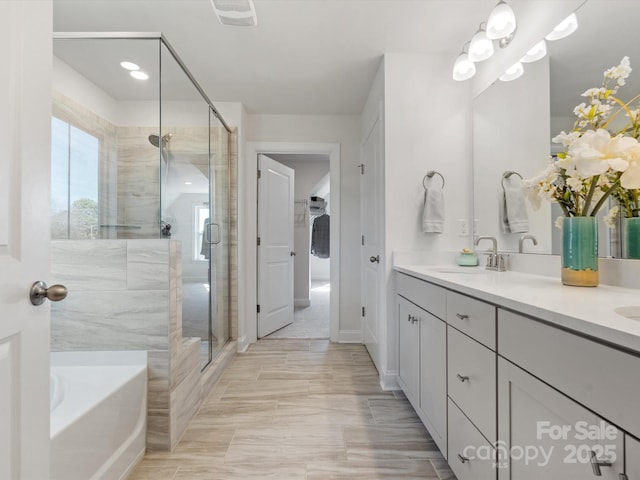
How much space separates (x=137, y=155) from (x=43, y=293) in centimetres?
173

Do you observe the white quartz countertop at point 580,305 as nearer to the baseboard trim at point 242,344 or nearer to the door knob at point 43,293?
the door knob at point 43,293

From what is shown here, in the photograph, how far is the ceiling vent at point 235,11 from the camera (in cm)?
164

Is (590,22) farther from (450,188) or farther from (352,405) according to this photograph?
(352,405)

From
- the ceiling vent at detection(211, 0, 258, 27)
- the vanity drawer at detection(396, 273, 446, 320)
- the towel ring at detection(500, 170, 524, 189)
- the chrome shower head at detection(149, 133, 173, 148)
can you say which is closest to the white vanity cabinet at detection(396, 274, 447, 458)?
the vanity drawer at detection(396, 273, 446, 320)

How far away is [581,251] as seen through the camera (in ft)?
3.91

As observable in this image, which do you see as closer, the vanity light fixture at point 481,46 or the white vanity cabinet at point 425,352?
the white vanity cabinet at point 425,352

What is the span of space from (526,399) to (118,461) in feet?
5.23

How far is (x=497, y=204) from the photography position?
6.69 feet

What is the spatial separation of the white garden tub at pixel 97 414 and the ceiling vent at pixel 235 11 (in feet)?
5.92

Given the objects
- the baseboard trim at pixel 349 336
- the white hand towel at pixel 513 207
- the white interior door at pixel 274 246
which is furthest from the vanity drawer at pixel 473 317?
the white interior door at pixel 274 246

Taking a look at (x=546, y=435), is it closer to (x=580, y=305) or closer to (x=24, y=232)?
(x=580, y=305)

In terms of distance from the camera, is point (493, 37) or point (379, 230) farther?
point (379, 230)

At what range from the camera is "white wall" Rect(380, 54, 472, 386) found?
2.31 m

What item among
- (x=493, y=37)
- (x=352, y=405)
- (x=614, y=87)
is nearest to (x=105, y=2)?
(x=493, y=37)
